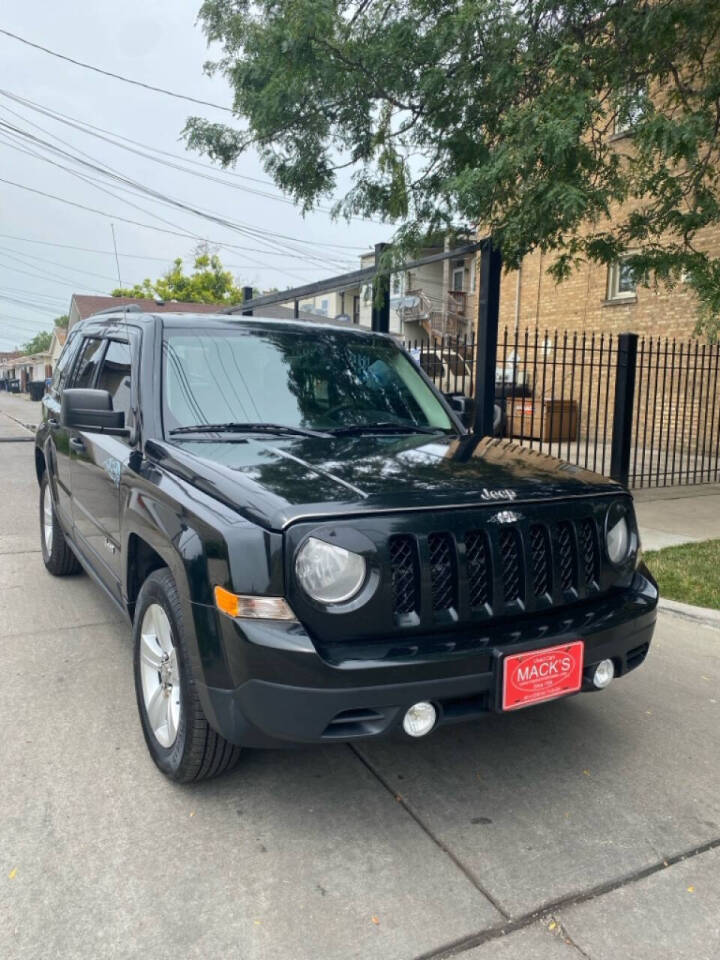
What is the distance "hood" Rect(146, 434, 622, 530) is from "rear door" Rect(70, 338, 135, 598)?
1.52ft

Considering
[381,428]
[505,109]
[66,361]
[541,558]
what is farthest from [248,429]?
[505,109]

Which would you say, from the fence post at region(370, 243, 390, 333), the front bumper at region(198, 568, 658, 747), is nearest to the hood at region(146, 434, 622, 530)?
the front bumper at region(198, 568, 658, 747)

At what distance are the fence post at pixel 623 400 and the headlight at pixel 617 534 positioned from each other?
7018 millimetres

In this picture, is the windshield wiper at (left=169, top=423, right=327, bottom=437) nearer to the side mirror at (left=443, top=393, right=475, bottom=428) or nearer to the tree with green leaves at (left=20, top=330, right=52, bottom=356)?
the side mirror at (left=443, top=393, right=475, bottom=428)

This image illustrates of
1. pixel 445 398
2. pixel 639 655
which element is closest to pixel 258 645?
pixel 639 655

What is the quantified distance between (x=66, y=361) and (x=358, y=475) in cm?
349

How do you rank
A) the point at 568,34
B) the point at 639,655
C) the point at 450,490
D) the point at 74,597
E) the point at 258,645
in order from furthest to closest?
the point at 568,34 → the point at 74,597 → the point at 639,655 → the point at 450,490 → the point at 258,645

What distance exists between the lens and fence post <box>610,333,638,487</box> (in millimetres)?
9859

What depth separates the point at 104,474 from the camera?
3840 millimetres

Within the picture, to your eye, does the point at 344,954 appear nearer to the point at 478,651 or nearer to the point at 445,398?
the point at 478,651

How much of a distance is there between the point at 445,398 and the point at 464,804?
243cm

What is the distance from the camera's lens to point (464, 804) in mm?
2855

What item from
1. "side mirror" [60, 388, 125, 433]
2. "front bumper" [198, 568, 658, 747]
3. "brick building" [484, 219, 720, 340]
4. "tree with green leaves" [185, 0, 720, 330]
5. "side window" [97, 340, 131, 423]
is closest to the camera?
"front bumper" [198, 568, 658, 747]

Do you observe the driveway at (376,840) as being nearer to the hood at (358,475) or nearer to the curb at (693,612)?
the hood at (358,475)
